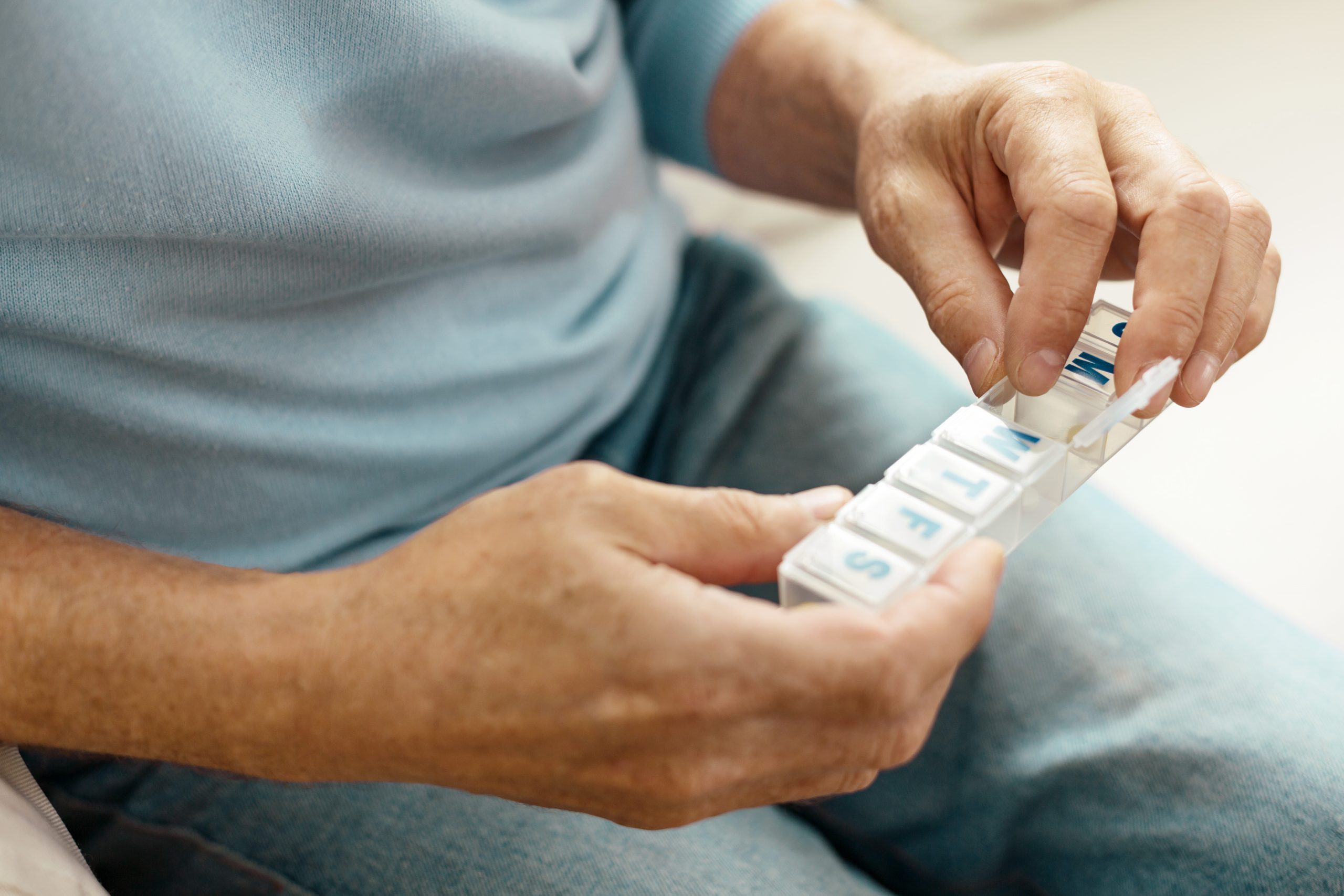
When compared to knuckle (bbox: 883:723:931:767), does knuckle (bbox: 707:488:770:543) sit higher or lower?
higher

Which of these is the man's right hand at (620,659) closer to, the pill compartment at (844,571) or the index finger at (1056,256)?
the pill compartment at (844,571)

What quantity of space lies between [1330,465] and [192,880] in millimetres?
1094

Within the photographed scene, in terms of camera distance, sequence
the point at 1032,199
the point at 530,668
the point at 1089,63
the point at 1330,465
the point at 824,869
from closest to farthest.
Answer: the point at 530,668 → the point at 1032,199 → the point at 824,869 → the point at 1330,465 → the point at 1089,63

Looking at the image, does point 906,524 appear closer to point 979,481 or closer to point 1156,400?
point 979,481

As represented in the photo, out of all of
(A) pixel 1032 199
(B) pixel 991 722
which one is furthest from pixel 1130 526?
(A) pixel 1032 199

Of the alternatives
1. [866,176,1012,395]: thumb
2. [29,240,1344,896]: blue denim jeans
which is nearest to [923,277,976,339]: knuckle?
[866,176,1012,395]: thumb

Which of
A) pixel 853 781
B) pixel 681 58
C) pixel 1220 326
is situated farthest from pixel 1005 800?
pixel 681 58

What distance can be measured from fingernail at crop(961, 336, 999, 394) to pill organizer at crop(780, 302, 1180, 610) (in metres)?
0.01

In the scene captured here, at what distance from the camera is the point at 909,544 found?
46cm

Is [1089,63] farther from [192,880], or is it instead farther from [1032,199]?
[192,880]

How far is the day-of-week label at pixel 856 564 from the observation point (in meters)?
0.44

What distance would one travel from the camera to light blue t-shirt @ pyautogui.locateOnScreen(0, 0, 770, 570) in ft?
1.64

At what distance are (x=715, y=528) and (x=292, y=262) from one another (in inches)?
12.6

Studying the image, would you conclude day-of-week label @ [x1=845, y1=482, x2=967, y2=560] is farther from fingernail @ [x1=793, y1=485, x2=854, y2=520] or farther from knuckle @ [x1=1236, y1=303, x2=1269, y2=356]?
knuckle @ [x1=1236, y1=303, x2=1269, y2=356]
